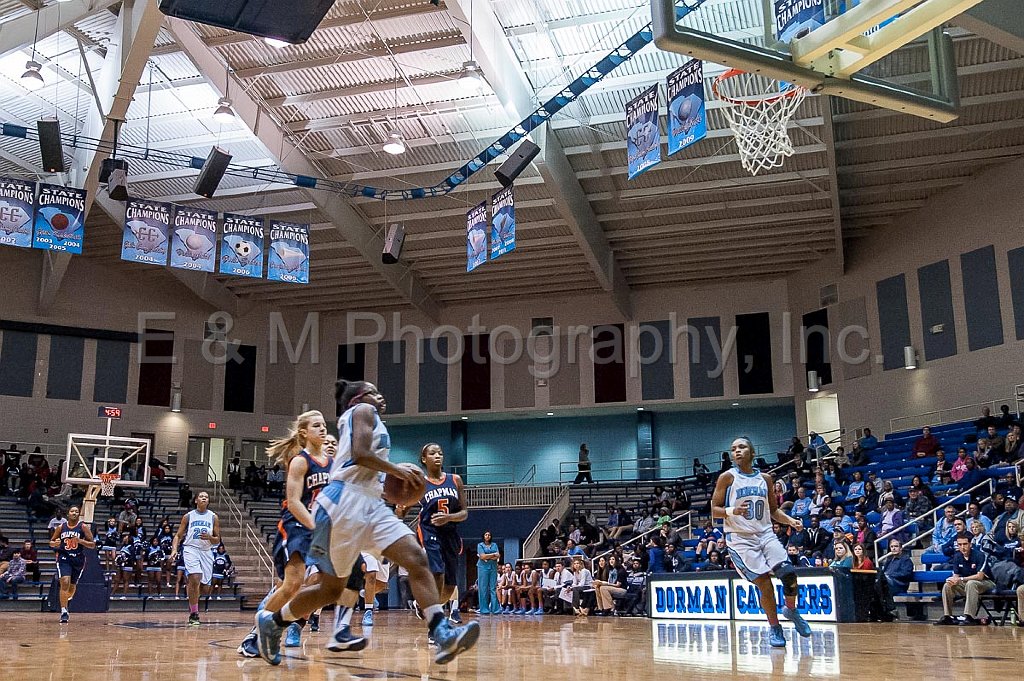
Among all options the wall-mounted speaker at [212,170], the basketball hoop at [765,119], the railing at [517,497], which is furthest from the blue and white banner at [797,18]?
the railing at [517,497]

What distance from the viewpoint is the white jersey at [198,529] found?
12672mm

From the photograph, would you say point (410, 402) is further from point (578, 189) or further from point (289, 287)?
point (578, 189)

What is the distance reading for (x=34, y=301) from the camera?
31172 mm

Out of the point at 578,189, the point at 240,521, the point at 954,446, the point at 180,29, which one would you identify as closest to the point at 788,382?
the point at 954,446

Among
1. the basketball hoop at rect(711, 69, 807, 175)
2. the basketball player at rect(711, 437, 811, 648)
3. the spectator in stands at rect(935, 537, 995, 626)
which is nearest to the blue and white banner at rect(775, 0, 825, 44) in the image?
the basketball player at rect(711, 437, 811, 648)

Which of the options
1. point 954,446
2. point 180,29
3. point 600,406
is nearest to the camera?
point 180,29

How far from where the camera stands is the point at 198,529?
1268 cm

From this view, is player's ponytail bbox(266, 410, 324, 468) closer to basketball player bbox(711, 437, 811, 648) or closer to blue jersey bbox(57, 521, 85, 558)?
basketball player bbox(711, 437, 811, 648)

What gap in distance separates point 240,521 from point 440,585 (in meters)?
22.0

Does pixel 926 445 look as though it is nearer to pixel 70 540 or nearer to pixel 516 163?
pixel 516 163

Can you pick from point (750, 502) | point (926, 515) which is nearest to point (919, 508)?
point (926, 515)

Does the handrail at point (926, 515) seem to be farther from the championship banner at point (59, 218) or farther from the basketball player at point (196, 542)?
the championship banner at point (59, 218)

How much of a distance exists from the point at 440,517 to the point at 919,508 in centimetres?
1210

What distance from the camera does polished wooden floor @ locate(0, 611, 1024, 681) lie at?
5535 millimetres
